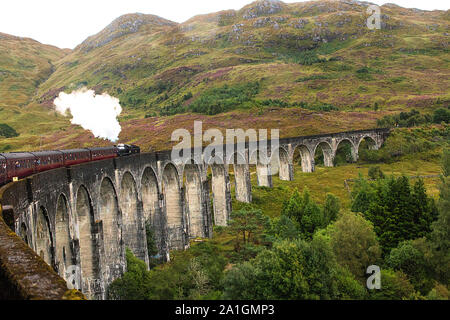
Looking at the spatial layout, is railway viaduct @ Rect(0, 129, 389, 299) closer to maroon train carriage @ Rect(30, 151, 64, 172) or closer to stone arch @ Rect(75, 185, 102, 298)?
stone arch @ Rect(75, 185, 102, 298)

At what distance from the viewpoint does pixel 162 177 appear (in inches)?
1590

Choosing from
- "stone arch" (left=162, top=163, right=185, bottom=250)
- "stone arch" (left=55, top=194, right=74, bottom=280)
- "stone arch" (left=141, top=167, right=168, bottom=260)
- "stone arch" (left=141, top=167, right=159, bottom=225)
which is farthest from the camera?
"stone arch" (left=162, top=163, right=185, bottom=250)

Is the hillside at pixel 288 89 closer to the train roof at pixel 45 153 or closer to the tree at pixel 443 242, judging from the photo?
the train roof at pixel 45 153

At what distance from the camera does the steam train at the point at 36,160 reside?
18.7m

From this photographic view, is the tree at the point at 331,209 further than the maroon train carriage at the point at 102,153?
Yes

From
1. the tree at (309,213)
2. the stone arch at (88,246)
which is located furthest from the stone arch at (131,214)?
the tree at (309,213)

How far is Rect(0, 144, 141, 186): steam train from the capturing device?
61.4 ft

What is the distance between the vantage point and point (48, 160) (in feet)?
81.6

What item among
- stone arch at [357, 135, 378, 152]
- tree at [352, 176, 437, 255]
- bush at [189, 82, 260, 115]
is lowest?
tree at [352, 176, 437, 255]

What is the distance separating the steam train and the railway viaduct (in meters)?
2.05

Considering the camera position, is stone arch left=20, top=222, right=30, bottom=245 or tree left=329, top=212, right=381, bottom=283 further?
tree left=329, top=212, right=381, bottom=283

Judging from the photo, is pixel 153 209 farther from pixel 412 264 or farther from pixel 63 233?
pixel 412 264

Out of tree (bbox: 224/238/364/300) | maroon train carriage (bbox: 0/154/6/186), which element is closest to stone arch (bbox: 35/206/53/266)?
maroon train carriage (bbox: 0/154/6/186)
